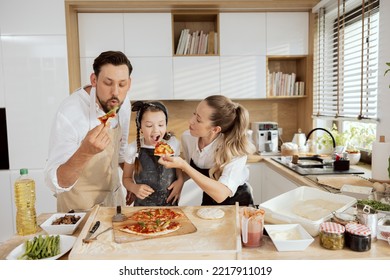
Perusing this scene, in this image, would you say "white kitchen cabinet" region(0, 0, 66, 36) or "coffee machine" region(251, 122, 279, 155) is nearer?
"white kitchen cabinet" region(0, 0, 66, 36)

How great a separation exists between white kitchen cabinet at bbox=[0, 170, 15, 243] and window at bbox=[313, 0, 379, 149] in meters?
1.95

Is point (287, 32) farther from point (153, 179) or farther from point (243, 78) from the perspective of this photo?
point (153, 179)

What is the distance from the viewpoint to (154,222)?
86 cm

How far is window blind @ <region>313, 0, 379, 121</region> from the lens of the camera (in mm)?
1738

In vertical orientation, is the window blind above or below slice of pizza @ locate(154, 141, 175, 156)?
above

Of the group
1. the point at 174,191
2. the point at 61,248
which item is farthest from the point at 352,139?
the point at 61,248

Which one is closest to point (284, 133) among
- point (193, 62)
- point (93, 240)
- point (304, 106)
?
point (304, 106)

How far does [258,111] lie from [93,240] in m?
1.90

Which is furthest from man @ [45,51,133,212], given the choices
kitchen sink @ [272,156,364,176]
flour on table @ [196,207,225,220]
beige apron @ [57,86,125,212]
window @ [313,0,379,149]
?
window @ [313,0,379,149]

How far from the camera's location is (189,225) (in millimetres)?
855

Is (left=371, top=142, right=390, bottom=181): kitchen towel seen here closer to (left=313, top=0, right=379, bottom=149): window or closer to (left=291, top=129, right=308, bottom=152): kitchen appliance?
(left=313, top=0, right=379, bottom=149): window

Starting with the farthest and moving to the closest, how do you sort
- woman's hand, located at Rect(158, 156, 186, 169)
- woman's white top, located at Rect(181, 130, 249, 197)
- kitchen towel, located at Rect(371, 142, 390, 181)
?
kitchen towel, located at Rect(371, 142, 390, 181)
woman's white top, located at Rect(181, 130, 249, 197)
woman's hand, located at Rect(158, 156, 186, 169)

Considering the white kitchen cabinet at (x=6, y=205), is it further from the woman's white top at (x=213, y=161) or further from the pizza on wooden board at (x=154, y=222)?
the pizza on wooden board at (x=154, y=222)

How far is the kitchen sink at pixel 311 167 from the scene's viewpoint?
1598 millimetres
